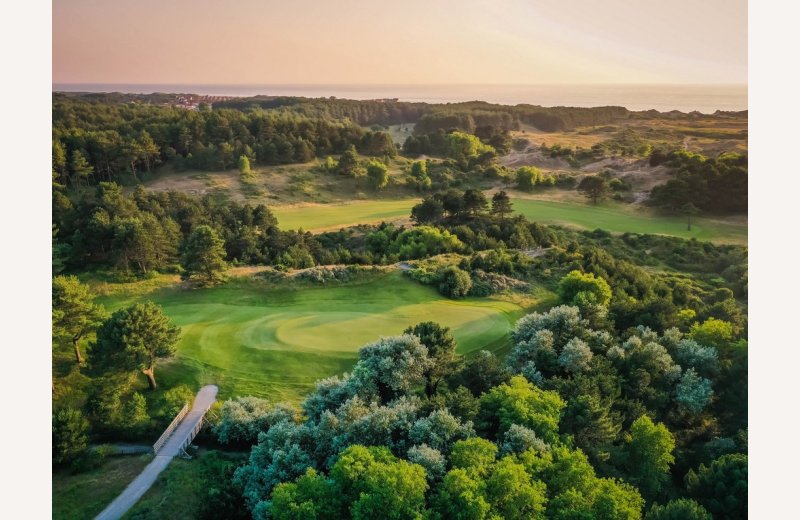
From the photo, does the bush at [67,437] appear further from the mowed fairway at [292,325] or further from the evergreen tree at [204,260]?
the evergreen tree at [204,260]

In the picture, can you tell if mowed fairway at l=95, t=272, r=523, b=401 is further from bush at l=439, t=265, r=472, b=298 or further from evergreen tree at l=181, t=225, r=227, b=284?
evergreen tree at l=181, t=225, r=227, b=284

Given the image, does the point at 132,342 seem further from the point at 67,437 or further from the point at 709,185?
the point at 709,185

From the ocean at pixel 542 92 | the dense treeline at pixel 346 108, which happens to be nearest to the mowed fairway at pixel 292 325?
the ocean at pixel 542 92

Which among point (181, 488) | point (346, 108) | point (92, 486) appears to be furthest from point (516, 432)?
point (346, 108)

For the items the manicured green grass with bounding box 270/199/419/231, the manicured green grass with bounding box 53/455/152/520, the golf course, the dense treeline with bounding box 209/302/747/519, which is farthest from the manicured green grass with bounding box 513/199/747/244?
the manicured green grass with bounding box 53/455/152/520
